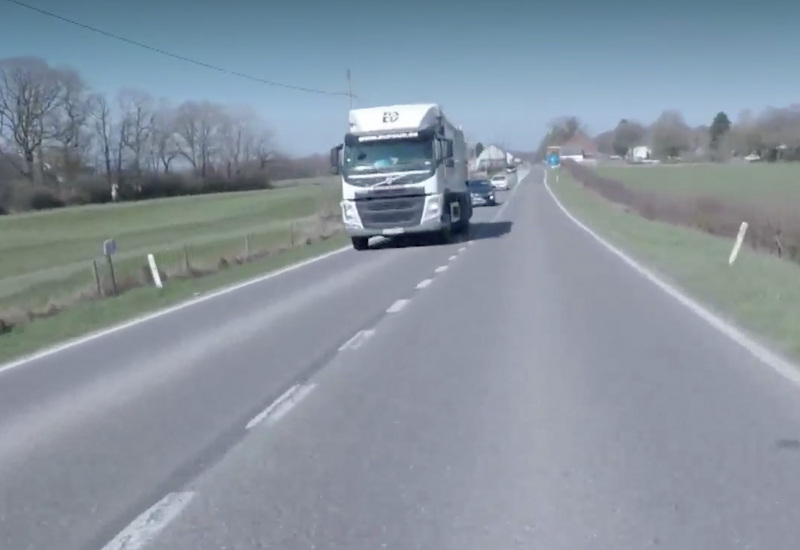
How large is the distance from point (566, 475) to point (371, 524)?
1508 millimetres

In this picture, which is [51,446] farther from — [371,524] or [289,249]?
[289,249]

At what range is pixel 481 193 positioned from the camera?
68625 millimetres

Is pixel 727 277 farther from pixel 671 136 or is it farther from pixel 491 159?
pixel 671 136

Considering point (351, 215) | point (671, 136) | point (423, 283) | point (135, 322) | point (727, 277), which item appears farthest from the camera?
point (671, 136)

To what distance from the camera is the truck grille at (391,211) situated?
3152 centimetres

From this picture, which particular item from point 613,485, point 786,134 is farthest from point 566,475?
point 786,134

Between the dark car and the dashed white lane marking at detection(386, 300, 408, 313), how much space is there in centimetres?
5036

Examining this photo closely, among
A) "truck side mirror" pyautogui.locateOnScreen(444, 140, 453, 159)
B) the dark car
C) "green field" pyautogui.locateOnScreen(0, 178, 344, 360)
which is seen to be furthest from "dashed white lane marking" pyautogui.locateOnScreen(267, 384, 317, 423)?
the dark car

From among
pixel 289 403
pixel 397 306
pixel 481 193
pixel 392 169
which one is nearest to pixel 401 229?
pixel 392 169

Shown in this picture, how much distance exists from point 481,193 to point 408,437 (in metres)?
61.1

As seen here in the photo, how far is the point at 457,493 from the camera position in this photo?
6.48 m

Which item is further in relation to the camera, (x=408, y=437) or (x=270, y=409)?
(x=270, y=409)

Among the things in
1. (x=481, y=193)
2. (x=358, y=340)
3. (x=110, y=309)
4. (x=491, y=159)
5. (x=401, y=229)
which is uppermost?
(x=358, y=340)

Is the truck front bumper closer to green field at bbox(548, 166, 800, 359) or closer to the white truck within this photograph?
the white truck
